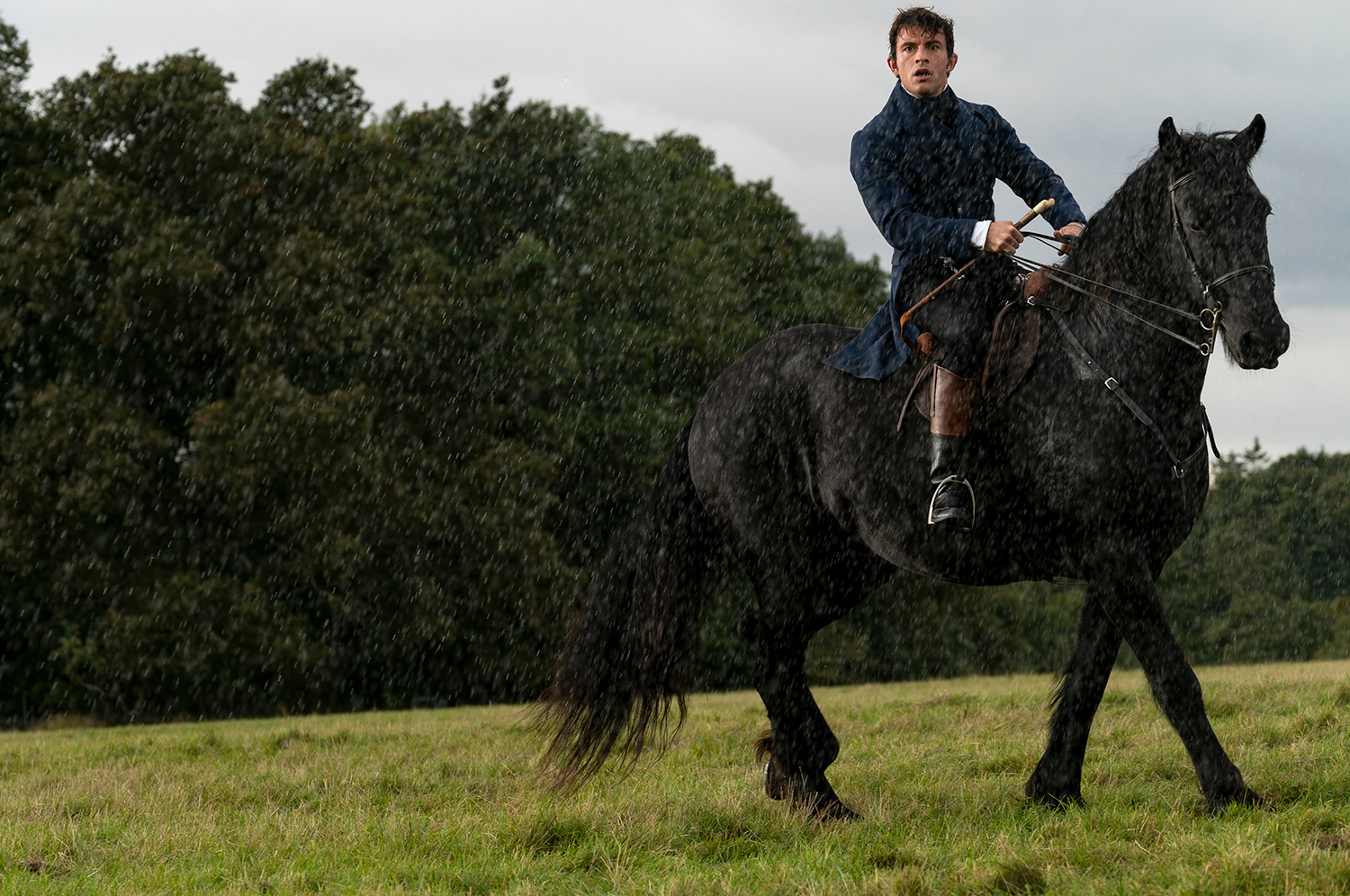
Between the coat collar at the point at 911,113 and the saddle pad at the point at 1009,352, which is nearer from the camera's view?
the saddle pad at the point at 1009,352

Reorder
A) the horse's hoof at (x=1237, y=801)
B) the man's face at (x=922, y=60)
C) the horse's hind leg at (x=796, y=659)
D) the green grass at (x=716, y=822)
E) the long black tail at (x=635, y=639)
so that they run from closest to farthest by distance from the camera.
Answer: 1. the green grass at (x=716, y=822)
2. the horse's hoof at (x=1237, y=801)
3. the man's face at (x=922, y=60)
4. the horse's hind leg at (x=796, y=659)
5. the long black tail at (x=635, y=639)

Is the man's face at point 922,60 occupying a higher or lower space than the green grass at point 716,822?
higher

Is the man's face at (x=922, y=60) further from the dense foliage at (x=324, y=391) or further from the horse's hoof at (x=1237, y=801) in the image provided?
the dense foliage at (x=324, y=391)

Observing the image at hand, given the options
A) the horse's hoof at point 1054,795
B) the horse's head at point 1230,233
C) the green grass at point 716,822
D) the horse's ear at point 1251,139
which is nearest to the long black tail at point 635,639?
the green grass at point 716,822

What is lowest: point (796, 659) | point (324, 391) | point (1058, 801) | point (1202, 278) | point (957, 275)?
point (1058, 801)

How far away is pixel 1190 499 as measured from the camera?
17.9ft

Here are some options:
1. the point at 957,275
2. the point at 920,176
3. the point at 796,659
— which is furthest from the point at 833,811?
the point at 920,176

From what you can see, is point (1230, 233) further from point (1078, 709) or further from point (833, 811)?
point (833, 811)

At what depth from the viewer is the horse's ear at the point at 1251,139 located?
5266mm

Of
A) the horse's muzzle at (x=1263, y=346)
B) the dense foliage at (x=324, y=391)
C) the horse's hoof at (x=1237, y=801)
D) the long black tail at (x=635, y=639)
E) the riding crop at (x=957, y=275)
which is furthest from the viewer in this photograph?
the dense foliage at (x=324, y=391)

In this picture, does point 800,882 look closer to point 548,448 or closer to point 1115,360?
point 1115,360

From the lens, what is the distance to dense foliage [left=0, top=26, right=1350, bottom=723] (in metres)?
22.0

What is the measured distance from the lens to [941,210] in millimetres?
6211

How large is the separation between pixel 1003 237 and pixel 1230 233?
3.06ft
